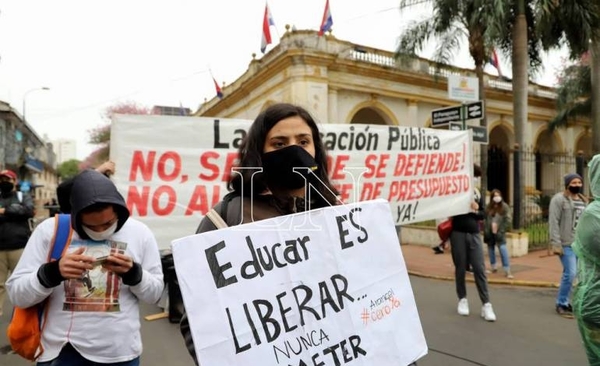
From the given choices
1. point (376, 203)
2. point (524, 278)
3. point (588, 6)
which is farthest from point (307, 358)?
point (588, 6)

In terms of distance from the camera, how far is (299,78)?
51.8 feet

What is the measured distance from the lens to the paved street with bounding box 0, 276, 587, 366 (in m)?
4.20

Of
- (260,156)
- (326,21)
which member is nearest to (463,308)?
(260,156)

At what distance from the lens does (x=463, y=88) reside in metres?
7.96

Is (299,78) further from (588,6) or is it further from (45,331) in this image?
(45,331)

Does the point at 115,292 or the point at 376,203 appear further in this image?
the point at 115,292

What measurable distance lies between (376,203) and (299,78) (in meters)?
14.6

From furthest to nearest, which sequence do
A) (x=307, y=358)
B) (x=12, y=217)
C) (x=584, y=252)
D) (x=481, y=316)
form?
1. (x=481, y=316)
2. (x=12, y=217)
3. (x=584, y=252)
4. (x=307, y=358)

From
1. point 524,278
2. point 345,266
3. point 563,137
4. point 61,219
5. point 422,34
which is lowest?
point 524,278

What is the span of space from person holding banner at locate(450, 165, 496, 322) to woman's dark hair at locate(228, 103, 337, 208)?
4210 mm

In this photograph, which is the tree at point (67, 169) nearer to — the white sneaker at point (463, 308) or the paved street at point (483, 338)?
the paved street at point (483, 338)

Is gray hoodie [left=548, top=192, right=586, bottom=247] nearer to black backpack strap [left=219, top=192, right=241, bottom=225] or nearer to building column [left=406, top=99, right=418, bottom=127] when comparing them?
black backpack strap [left=219, top=192, right=241, bottom=225]

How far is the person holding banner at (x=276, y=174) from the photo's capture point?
161 cm

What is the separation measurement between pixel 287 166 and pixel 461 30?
14720mm
